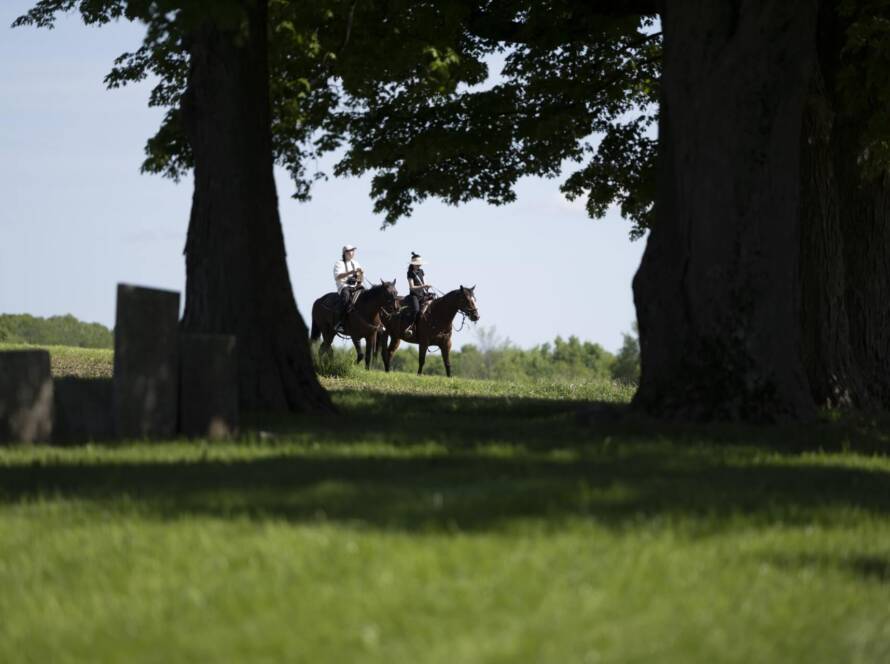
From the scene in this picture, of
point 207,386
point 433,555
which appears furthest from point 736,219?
point 433,555

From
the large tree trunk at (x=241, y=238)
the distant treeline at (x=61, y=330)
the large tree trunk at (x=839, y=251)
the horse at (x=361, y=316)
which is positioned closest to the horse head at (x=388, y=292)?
the horse at (x=361, y=316)

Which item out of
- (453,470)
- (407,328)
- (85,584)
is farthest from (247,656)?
(407,328)

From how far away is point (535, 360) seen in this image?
499 ft

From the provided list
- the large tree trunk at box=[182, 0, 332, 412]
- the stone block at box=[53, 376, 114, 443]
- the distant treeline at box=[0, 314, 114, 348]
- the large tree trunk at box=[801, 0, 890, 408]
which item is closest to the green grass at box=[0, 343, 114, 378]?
the large tree trunk at box=[182, 0, 332, 412]

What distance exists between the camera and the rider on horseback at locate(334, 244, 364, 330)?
3819 centimetres

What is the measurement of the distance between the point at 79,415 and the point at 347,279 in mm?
25815

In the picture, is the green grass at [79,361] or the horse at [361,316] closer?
the green grass at [79,361]

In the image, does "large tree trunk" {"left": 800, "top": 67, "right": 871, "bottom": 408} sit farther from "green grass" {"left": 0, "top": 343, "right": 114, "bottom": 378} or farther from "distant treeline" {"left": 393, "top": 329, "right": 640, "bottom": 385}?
"distant treeline" {"left": 393, "top": 329, "right": 640, "bottom": 385}

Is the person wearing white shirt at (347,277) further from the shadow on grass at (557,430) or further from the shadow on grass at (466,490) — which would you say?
the shadow on grass at (466,490)

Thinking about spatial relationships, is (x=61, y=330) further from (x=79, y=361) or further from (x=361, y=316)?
(x=79, y=361)

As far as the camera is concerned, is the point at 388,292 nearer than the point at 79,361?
No

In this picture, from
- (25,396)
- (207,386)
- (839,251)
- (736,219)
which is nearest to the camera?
(25,396)

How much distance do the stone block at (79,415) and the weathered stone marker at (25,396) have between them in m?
0.17

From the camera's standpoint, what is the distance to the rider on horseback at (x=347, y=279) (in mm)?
38188
